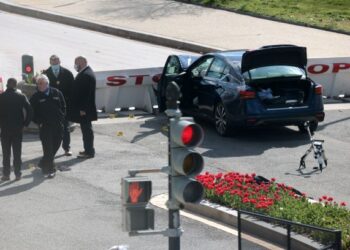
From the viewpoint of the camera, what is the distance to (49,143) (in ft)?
50.1

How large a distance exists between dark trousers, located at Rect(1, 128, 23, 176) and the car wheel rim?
13.3 feet

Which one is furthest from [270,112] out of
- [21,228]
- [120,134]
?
[21,228]

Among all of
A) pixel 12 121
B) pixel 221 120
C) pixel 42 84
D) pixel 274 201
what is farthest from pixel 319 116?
pixel 12 121

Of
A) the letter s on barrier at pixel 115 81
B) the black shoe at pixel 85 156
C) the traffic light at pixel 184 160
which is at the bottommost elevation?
the black shoe at pixel 85 156

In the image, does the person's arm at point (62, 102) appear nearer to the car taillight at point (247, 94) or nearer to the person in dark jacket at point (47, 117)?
the person in dark jacket at point (47, 117)

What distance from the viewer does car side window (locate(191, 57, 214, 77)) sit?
61.5 ft

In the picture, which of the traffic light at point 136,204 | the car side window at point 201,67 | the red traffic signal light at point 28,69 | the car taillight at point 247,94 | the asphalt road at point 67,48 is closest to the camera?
the traffic light at point 136,204

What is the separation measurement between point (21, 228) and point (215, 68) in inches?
270

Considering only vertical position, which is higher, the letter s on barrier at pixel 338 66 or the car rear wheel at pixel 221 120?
the letter s on barrier at pixel 338 66

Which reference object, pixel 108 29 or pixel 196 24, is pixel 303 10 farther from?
pixel 108 29

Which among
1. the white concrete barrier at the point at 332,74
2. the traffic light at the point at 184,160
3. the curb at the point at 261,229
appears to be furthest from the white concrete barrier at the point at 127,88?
the traffic light at the point at 184,160

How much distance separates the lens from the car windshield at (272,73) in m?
17.3

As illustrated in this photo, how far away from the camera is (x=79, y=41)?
1182 inches

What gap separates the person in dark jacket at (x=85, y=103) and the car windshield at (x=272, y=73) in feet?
9.22
